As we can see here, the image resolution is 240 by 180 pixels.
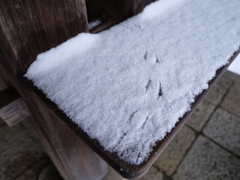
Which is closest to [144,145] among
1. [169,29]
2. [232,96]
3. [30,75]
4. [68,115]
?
[68,115]

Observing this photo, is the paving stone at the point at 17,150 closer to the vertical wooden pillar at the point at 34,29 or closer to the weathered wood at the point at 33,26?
the vertical wooden pillar at the point at 34,29

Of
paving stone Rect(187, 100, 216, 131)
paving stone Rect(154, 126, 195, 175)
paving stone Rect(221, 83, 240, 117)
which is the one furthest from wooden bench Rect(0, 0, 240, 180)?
paving stone Rect(221, 83, 240, 117)

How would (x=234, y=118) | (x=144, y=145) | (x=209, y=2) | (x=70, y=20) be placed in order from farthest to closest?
1. (x=234, y=118)
2. (x=209, y=2)
3. (x=70, y=20)
4. (x=144, y=145)

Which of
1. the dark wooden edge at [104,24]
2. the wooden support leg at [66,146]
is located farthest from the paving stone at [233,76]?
the dark wooden edge at [104,24]

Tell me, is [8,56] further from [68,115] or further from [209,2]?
[209,2]

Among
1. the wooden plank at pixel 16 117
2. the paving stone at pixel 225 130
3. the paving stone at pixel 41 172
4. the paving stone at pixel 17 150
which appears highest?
the wooden plank at pixel 16 117

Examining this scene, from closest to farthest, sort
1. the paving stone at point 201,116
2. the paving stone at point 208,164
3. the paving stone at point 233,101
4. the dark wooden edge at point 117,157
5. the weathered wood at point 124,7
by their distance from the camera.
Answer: the dark wooden edge at point 117,157, the weathered wood at point 124,7, the paving stone at point 208,164, the paving stone at point 201,116, the paving stone at point 233,101
